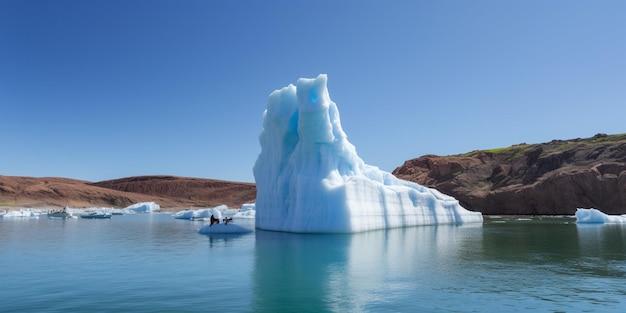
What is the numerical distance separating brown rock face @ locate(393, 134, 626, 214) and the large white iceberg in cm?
3777

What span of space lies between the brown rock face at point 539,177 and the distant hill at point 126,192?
54.8 metres

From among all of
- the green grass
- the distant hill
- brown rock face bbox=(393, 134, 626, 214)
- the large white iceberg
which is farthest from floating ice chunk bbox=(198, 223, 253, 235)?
the distant hill

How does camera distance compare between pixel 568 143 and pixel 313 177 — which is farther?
pixel 568 143

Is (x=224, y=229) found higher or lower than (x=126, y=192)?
lower

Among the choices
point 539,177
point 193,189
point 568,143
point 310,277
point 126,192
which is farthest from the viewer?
point 193,189

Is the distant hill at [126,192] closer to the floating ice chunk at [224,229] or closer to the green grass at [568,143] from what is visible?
the green grass at [568,143]

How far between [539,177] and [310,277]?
217ft

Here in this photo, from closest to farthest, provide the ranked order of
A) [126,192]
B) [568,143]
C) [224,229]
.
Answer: [224,229]
[568,143]
[126,192]

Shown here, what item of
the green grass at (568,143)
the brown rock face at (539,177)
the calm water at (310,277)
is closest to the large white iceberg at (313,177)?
the calm water at (310,277)

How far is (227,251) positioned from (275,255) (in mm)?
2495

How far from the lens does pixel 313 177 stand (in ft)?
95.2

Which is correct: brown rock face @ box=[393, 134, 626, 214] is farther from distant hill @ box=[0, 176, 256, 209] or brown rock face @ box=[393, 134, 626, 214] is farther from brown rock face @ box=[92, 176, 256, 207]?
distant hill @ box=[0, 176, 256, 209]

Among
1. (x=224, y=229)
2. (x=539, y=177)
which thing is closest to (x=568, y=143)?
(x=539, y=177)

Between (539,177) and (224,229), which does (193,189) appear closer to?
(539,177)
